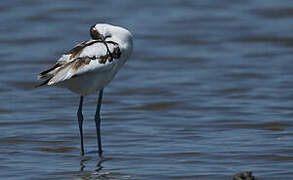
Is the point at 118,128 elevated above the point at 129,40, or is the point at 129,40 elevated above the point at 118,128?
the point at 129,40

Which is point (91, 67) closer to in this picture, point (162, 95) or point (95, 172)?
point (95, 172)

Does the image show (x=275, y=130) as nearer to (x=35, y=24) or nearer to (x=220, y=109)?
(x=220, y=109)

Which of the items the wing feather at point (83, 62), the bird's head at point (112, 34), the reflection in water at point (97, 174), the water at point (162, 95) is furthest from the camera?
the bird's head at point (112, 34)

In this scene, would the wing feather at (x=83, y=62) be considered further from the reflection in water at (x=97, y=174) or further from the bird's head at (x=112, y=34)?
the reflection in water at (x=97, y=174)

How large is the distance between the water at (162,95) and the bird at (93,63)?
723 mm

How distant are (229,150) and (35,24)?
8758 mm

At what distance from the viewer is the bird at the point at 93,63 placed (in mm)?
7820

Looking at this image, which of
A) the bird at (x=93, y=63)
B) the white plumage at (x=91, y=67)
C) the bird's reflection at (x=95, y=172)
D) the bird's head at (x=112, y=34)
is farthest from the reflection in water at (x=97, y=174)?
the bird's head at (x=112, y=34)

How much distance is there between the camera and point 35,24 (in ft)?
53.6

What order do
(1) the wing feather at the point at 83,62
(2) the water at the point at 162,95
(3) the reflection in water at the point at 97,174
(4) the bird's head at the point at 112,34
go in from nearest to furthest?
(3) the reflection in water at the point at 97,174 → (1) the wing feather at the point at 83,62 → (2) the water at the point at 162,95 → (4) the bird's head at the point at 112,34

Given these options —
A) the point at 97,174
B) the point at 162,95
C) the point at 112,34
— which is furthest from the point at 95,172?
the point at 162,95

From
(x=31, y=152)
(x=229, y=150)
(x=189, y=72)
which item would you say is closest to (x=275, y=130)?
(x=229, y=150)

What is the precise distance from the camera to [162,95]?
1143 centimetres

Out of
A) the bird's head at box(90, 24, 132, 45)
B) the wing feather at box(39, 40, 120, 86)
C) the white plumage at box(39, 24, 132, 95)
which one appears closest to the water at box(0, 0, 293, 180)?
the white plumage at box(39, 24, 132, 95)
